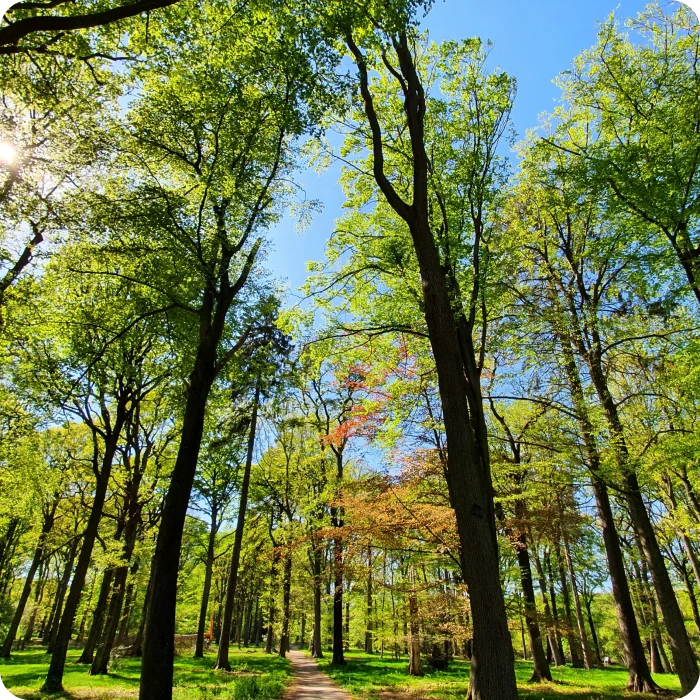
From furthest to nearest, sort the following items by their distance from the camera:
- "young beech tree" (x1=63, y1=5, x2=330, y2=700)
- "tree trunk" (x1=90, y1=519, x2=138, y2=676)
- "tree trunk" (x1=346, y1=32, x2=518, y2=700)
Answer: "tree trunk" (x1=90, y1=519, x2=138, y2=676) < "young beech tree" (x1=63, y1=5, x2=330, y2=700) < "tree trunk" (x1=346, y1=32, x2=518, y2=700)

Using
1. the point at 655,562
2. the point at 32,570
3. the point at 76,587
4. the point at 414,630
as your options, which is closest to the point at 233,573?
the point at 76,587

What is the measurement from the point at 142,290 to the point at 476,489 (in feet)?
30.7

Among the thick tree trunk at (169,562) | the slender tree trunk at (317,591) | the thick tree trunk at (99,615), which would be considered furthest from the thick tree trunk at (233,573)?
the thick tree trunk at (169,562)

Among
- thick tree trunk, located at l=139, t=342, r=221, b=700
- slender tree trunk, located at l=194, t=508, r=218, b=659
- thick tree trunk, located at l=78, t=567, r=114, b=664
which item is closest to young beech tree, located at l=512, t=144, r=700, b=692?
thick tree trunk, located at l=139, t=342, r=221, b=700

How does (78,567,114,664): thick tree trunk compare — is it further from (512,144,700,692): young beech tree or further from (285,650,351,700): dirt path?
(512,144,700,692): young beech tree

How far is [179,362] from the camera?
11.1 metres

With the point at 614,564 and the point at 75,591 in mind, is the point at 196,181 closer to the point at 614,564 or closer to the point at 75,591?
the point at 75,591

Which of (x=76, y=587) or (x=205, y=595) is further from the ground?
(x=76, y=587)

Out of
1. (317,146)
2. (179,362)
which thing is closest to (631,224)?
(317,146)

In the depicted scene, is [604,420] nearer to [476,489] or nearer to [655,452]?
[655,452]

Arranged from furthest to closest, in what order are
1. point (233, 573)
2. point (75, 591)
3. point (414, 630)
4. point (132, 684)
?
point (233, 573)
point (414, 630)
point (132, 684)
point (75, 591)

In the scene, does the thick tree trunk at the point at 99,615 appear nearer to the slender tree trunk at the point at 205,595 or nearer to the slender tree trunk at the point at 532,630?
the slender tree trunk at the point at 205,595

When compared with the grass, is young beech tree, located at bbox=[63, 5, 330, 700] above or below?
above

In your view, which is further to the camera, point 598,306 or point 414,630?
point 414,630
